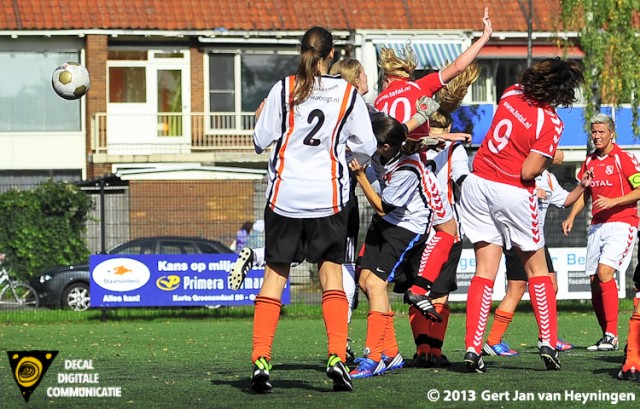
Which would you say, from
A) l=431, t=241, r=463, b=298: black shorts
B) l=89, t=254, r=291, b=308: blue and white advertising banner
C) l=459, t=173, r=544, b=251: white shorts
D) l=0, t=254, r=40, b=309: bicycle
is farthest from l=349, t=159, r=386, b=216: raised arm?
l=0, t=254, r=40, b=309: bicycle

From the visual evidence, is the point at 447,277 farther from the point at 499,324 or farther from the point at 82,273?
the point at 82,273

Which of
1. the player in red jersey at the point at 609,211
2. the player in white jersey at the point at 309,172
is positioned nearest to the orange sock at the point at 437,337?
the player in white jersey at the point at 309,172

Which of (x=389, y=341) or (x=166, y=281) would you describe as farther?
(x=166, y=281)

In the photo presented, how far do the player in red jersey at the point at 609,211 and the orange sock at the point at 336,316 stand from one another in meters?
5.10

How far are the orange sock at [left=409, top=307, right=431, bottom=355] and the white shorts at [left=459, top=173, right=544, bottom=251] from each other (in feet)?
3.49

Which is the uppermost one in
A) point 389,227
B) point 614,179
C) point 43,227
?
point 614,179

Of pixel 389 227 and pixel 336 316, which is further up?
pixel 389 227

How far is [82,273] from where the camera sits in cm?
2191

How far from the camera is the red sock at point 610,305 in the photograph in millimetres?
12547

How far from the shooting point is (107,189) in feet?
68.9

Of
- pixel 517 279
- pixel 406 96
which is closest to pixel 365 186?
pixel 406 96

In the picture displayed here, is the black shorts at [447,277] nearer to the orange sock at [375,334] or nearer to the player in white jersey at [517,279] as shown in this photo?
the player in white jersey at [517,279]

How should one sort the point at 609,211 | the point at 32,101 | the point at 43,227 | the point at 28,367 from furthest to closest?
the point at 32,101 → the point at 43,227 → the point at 609,211 → the point at 28,367

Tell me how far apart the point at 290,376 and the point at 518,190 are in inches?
85.9
